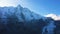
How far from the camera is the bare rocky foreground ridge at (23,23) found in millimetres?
3557

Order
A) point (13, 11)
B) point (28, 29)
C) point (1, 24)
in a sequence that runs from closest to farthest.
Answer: point (1, 24) → point (28, 29) → point (13, 11)

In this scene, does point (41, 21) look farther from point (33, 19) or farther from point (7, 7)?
point (7, 7)

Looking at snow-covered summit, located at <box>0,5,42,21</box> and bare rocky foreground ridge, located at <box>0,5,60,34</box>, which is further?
snow-covered summit, located at <box>0,5,42,21</box>

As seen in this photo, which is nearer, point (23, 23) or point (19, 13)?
point (23, 23)

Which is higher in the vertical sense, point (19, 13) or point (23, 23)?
point (19, 13)

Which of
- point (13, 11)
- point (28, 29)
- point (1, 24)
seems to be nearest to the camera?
point (1, 24)

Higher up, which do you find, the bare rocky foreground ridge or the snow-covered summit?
the snow-covered summit

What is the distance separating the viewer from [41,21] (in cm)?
386

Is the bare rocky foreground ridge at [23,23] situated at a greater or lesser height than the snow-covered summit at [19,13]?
lesser

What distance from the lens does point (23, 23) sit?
11.9ft

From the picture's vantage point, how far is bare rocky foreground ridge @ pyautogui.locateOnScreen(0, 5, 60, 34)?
3.56 m

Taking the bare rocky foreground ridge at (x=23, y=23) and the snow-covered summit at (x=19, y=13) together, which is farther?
the snow-covered summit at (x=19, y=13)

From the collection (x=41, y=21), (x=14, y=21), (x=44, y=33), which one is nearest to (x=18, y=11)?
(x=14, y=21)

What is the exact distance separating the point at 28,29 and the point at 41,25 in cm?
41
